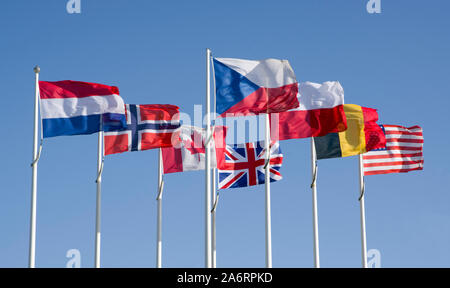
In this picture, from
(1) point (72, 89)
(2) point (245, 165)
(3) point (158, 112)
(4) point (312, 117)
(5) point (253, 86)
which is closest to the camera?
(5) point (253, 86)

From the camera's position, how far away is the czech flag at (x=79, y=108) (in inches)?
1355

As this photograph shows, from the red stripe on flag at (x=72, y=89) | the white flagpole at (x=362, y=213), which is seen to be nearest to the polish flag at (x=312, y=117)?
the white flagpole at (x=362, y=213)

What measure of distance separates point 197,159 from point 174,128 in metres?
2.49

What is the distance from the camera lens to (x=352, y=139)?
40375 millimetres

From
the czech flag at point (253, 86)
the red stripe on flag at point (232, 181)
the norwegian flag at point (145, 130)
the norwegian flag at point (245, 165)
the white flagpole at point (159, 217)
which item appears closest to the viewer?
the czech flag at point (253, 86)

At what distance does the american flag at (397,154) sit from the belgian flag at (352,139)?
146 centimetres

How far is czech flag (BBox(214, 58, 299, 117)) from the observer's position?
110 feet

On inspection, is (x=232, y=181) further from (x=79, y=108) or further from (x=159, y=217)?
(x=79, y=108)

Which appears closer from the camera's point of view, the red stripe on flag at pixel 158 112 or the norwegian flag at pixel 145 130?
the norwegian flag at pixel 145 130

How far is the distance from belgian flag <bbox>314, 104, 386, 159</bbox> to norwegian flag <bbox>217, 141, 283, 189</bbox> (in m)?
2.55

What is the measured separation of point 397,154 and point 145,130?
46.2ft

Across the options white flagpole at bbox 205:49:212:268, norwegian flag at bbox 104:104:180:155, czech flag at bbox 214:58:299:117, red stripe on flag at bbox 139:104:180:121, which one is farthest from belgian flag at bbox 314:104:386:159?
white flagpole at bbox 205:49:212:268

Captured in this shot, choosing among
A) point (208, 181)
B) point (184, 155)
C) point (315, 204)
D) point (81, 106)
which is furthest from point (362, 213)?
point (81, 106)

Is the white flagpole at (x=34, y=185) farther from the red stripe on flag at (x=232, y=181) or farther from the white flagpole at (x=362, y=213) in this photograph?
the white flagpole at (x=362, y=213)
